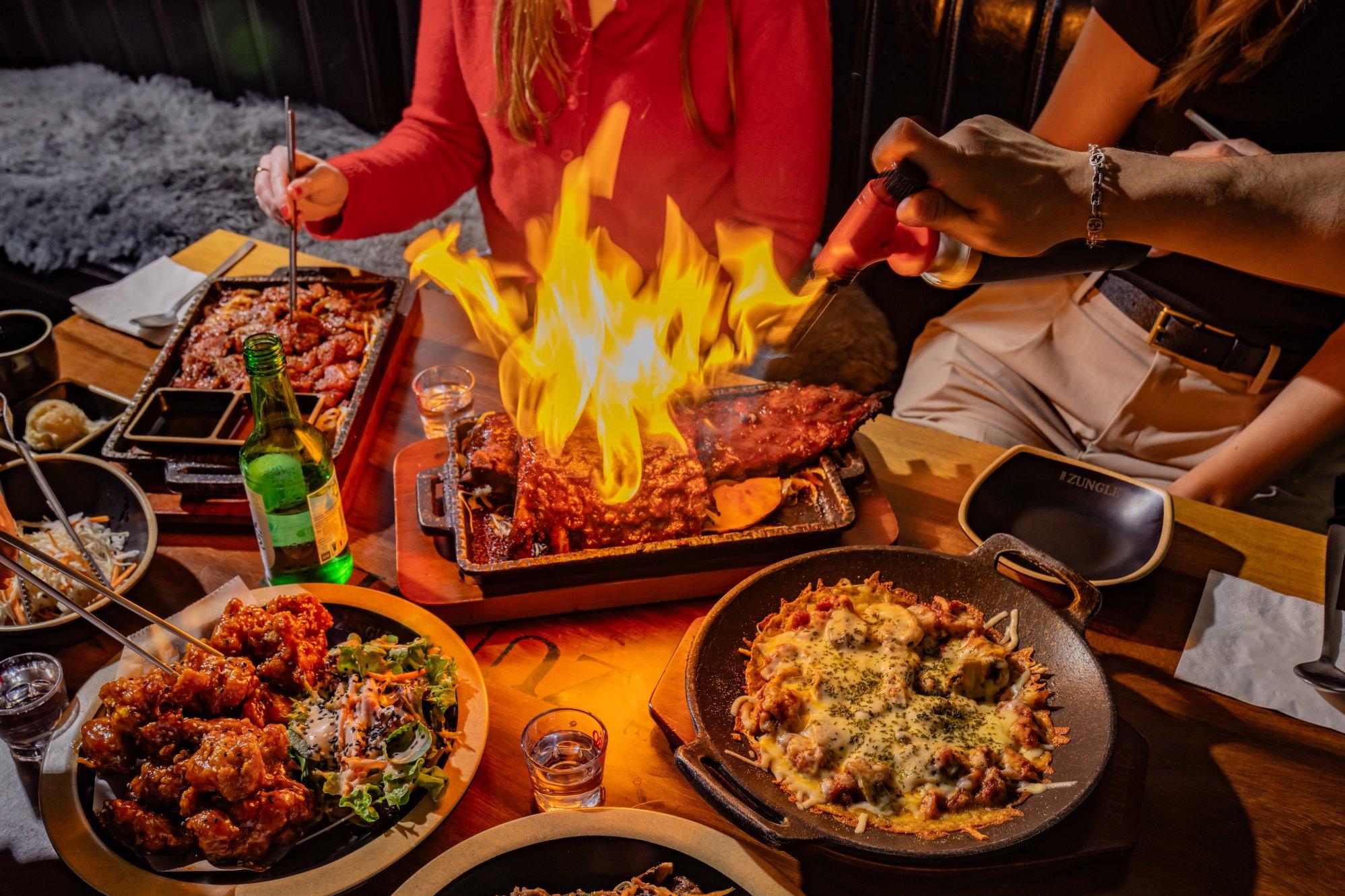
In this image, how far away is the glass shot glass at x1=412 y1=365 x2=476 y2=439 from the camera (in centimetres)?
246

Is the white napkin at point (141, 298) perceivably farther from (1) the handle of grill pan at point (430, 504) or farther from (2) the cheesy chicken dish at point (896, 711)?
(2) the cheesy chicken dish at point (896, 711)

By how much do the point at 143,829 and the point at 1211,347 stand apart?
2.96 metres

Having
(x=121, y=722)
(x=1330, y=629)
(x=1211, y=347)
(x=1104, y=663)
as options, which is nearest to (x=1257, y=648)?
(x=1330, y=629)

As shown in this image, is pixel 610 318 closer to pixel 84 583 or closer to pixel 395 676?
pixel 395 676

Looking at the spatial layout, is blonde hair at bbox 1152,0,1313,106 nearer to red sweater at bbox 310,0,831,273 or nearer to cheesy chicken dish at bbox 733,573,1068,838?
red sweater at bbox 310,0,831,273

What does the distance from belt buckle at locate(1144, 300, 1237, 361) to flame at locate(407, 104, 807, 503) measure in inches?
46.3

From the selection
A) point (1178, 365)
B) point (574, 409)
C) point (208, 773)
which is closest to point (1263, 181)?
point (1178, 365)

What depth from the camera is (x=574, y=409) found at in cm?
219

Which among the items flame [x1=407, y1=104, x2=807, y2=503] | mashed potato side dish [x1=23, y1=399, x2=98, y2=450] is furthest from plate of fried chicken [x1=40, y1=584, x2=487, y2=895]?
mashed potato side dish [x1=23, y1=399, x2=98, y2=450]

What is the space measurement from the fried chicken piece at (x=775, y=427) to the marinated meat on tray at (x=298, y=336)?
108cm

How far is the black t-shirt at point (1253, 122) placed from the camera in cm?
235

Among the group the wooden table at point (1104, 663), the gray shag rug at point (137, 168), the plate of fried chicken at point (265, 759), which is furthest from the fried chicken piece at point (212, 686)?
the gray shag rug at point (137, 168)

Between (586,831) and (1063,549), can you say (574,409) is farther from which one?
(1063,549)

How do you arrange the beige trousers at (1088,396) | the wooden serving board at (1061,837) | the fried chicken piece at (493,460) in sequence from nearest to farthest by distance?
the wooden serving board at (1061,837), the fried chicken piece at (493,460), the beige trousers at (1088,396)
